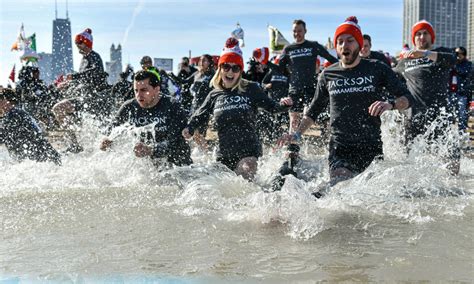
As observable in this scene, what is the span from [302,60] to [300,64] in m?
0.07

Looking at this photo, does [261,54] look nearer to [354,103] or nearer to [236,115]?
[236,115]

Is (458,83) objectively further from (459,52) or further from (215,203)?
(215,203)

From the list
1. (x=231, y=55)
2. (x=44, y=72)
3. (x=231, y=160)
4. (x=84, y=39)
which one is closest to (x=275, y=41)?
(x=84, y=39)

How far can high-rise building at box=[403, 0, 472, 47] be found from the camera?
115m

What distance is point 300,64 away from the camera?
827cm

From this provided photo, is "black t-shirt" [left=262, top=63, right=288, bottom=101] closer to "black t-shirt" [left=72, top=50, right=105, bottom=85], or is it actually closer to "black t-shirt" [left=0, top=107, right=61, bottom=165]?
"black t-shirt" [left=72, top=50, right=105, bottom=85]

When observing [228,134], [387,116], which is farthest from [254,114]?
[387,116]

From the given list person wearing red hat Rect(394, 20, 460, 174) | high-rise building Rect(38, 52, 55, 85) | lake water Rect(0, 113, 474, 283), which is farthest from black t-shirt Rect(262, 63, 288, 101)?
high-rise building Rect(38, 52, 55, 85)

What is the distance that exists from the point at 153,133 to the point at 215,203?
5.03ft

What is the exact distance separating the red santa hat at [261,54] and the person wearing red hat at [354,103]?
298 inches

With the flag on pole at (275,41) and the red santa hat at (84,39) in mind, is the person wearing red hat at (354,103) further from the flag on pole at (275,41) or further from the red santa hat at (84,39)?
the flag on pole at (275,41)

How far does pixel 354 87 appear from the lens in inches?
172

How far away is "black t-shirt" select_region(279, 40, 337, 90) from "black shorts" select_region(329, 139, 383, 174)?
393 cm

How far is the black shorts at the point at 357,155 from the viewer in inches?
173
